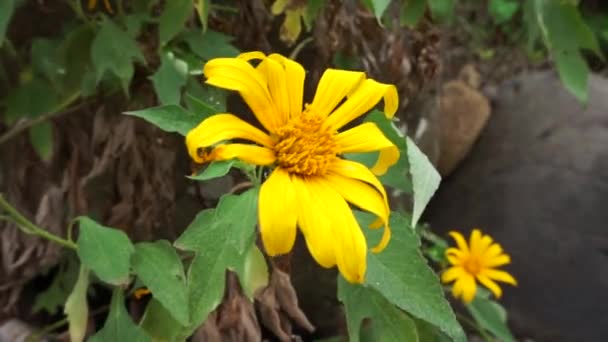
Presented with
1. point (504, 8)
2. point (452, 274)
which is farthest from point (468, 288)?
point (504, 8)

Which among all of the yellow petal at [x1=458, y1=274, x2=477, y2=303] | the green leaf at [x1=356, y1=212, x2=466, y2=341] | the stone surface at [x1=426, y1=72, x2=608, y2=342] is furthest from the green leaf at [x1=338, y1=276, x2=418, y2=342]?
the stone surface at [x1=426, y1=72, x2=608, y2=342]

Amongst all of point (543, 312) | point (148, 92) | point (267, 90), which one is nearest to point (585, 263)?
point (543, 312)

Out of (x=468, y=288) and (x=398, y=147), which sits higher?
(x=398, y=147)

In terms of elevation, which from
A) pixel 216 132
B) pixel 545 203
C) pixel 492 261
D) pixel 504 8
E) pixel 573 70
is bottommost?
pixel 504 8

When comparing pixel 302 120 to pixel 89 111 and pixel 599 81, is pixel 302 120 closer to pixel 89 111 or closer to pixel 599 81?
pixel 89 111

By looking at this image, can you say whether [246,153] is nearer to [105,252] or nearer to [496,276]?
[105,252]

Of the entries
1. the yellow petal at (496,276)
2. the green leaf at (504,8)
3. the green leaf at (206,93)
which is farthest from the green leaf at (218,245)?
the green leaf at (504,8)
